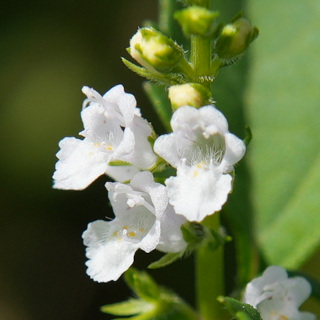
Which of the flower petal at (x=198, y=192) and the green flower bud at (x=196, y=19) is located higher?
the green flower bud at (x=196, y=19)

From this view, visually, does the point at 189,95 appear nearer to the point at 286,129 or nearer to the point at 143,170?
the point at 143,170

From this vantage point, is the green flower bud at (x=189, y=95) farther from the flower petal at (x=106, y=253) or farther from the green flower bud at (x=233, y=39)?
the flower petal at (x=106, y=253)

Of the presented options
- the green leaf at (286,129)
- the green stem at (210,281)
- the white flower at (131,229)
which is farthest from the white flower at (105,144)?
the green leaf at (286,129)

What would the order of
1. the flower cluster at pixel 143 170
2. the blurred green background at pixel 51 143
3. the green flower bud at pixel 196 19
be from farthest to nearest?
the blurred green background at pixel 51 143 → the flower cluster at pixel 143 170 → the green flower bud at pixel 196 19

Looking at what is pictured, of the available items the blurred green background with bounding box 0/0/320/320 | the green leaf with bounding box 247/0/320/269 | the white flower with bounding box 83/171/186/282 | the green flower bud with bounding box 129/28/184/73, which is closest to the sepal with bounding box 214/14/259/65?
the green flower bud with bounding box 129/28/184/73

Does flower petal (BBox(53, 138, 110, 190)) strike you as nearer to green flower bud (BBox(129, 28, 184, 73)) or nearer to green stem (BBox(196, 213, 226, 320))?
green flower bud (BBox(129, 28, 184, 73))

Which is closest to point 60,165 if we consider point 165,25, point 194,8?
point 194,8

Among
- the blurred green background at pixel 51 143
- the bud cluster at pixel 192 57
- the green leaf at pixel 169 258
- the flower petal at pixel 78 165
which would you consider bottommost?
the blurred green background at pixel 51 143

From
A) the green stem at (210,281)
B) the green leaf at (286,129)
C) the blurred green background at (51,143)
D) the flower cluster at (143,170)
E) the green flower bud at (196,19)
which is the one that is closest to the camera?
the green flower bud at (196,19)
